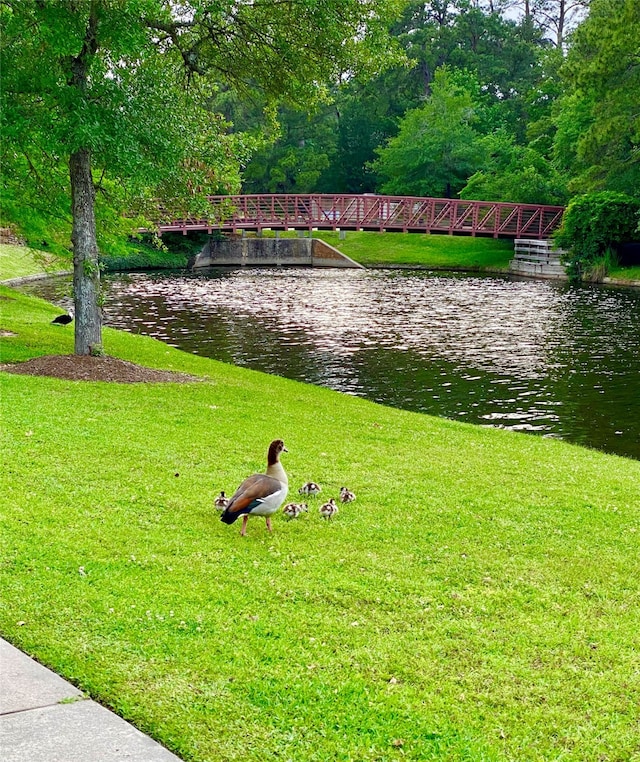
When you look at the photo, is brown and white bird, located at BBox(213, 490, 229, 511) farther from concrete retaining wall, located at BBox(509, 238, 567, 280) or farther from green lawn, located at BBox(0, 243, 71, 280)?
concrete retaining wall, located at BBox(509, 238, 567, 280)

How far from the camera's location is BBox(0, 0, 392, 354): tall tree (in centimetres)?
1457

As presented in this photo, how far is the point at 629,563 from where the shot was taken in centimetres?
775

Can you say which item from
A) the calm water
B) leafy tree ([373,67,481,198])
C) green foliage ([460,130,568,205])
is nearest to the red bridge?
green foliage ([460,130,568,205])

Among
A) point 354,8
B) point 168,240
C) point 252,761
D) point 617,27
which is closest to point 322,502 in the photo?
point 252,761

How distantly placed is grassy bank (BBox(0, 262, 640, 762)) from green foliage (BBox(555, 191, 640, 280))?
40149 millimetres

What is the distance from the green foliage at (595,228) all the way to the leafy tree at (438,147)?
24.4 metres

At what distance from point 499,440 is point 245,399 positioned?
16.5 feet

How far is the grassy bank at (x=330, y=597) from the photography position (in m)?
4.98

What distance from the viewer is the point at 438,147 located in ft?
239

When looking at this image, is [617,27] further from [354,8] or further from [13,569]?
[13,569]

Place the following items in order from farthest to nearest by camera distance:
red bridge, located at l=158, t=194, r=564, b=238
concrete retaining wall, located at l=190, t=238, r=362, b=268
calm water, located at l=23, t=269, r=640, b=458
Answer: concrete retaining wall, located at l=190, t=238, r=362, b=268, red bridge, located at l=158, t=194, r=564, b=238, calm water, located at l=23, t=269, r=640, b=458

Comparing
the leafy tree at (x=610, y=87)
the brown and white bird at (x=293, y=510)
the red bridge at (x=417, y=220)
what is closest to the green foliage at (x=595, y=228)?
the leafy tree at (x=610, y=87)

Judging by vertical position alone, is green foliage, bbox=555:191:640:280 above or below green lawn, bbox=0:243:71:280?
above

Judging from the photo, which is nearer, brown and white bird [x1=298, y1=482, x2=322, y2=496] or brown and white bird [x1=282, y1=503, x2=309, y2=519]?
brown and white bird [x1=282, y1=503, x2=309, y2=519]
